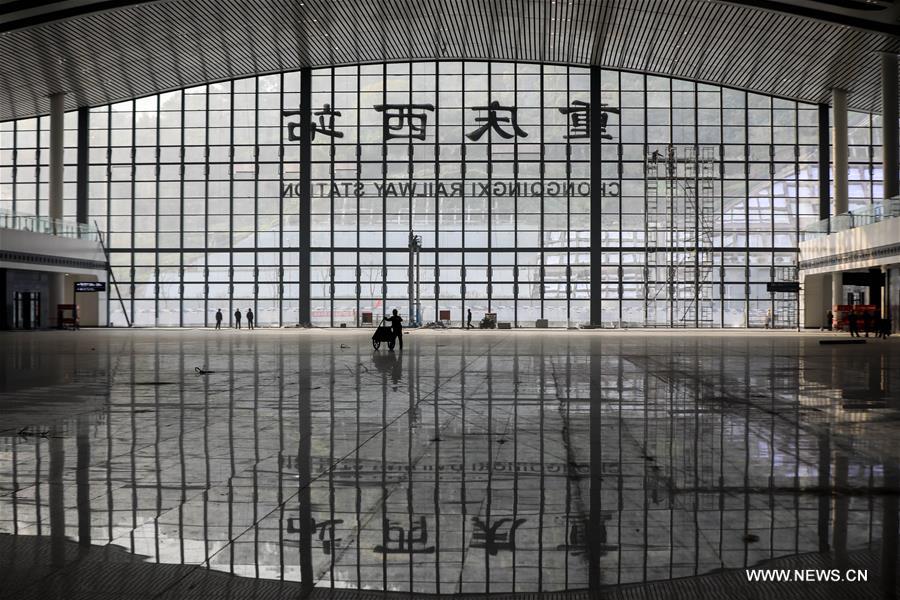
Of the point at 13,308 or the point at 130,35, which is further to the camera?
the point at 13,308

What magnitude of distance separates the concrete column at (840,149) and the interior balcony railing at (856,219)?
5.31 ft

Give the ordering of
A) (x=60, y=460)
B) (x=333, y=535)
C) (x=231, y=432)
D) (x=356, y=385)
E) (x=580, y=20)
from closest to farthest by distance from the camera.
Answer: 1. (x=333, y=535)
2. (x=60, y=460)
3. (x=231, y=432)
4. (x=356, y=385)
5. (x=580, y=20)

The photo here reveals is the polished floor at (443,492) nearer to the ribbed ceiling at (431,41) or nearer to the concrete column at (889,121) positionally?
the ribbed ceiling at (431,41)

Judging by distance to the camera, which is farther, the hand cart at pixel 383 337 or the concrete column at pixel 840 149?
the concrete column at pixel 840 149

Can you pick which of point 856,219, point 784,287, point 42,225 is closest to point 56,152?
point 42,225

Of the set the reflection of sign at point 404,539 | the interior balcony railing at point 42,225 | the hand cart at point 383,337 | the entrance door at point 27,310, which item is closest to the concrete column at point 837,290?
the hand cart at point 383,337

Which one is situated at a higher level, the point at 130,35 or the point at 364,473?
the point at 130,35

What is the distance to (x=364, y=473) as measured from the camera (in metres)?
6.07

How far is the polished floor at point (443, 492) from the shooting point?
12.5 ft

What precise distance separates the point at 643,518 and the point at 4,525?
3526 mm

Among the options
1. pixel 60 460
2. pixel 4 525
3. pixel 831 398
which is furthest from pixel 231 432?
pixel 831 398

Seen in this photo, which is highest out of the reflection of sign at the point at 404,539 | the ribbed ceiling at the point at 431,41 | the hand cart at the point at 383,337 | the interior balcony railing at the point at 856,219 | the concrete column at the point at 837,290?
the ribbed ceiling at the point at 431,41

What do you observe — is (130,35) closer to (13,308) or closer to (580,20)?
(13,308)

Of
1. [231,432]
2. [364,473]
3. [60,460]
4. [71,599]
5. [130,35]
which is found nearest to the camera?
[71,599]
